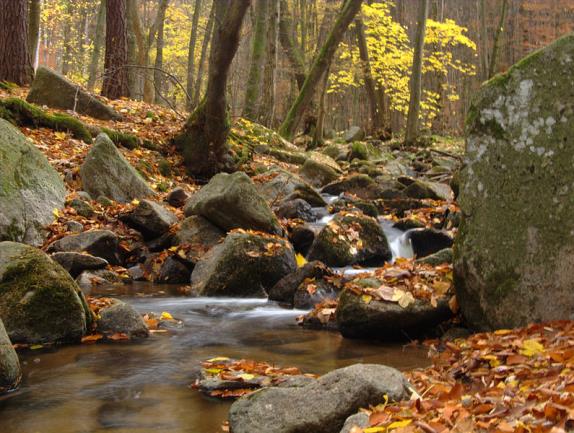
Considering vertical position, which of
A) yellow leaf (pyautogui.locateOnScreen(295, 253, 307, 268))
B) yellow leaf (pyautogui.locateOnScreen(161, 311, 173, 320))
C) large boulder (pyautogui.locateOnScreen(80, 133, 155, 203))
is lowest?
yellow leaf (pyautogui.locateOnScreen(161, 311, 173, 320))

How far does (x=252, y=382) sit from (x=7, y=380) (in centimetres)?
160

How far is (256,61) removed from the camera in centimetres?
1630

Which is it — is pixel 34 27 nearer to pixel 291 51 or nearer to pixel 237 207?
pixel 291 51

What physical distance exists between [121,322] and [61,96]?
8.12 metres

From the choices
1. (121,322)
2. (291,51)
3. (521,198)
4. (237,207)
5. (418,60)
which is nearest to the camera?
(521,198)

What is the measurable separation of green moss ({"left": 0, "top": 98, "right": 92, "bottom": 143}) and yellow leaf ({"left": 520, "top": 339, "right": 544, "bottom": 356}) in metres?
9.29

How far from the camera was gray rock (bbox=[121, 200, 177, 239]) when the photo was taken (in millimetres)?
8602

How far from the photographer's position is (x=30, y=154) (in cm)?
827

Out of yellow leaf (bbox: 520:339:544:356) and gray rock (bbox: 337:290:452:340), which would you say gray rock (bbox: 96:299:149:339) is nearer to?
gray rock (bbox: 337:290:452:340)

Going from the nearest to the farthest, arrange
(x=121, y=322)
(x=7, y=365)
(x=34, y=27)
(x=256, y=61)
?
(x=7, y=365) < (x=121, y=322) < (x=34, y=27) < (x=256, y=61)

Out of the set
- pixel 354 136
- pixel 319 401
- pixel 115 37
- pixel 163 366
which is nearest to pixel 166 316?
pixel 163 366

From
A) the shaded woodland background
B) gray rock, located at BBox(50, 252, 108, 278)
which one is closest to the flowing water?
gray rock, located at BBox(50, 252, 108, 278)

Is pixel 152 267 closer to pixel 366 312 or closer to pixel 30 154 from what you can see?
pixel 30 154

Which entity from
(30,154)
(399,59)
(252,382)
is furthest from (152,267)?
(399,59)
